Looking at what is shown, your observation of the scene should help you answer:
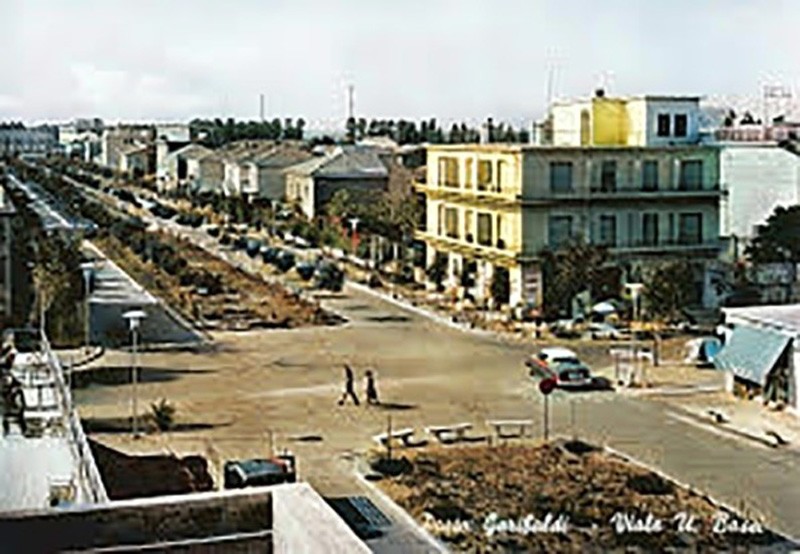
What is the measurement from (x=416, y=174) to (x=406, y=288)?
1255 cm

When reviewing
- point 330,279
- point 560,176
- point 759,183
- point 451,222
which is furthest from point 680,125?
point 330,279

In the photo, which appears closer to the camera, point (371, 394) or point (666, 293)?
point (371, 394)

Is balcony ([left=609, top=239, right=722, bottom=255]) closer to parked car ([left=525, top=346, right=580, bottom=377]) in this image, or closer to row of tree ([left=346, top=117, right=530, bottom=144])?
parked car ([left=525, top=346, right=580, bottom=377])

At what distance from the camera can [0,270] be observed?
74.6 feet

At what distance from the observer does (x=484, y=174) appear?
79.1 feet

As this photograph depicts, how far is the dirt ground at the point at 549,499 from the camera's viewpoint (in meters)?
10.1

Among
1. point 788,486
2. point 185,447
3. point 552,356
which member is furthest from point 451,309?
point 788,486

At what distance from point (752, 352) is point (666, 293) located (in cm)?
514

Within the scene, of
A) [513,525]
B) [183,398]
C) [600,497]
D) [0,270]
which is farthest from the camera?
[0,270]

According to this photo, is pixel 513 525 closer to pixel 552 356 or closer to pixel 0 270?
pixel 552 356

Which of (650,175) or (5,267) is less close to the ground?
(650,175)

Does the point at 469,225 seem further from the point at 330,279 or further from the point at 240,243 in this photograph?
the point at 240,243

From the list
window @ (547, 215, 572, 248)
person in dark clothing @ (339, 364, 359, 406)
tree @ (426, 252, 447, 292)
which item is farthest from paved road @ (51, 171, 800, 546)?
tree @ (426, 252, 447, 292)

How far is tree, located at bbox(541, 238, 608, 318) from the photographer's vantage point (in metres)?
21.5
